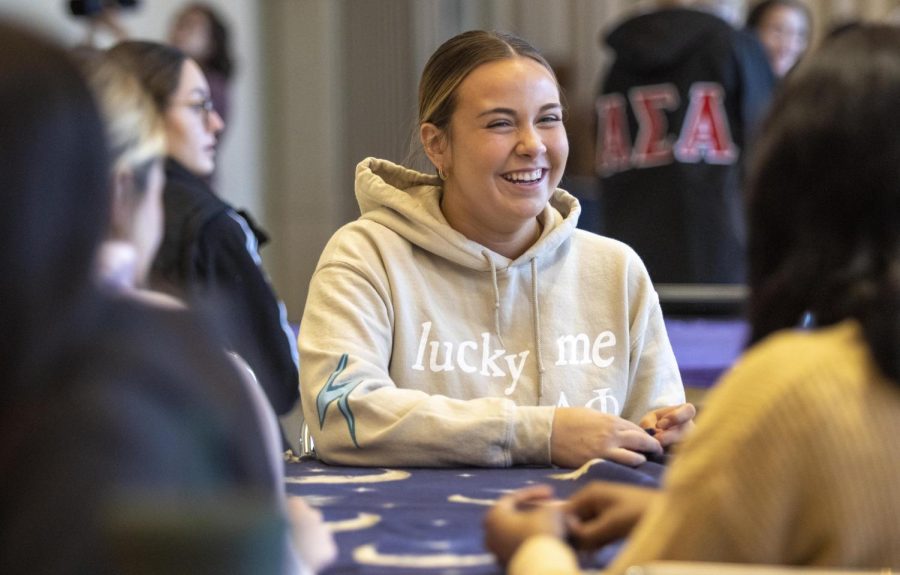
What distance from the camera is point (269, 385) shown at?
2.94 meters

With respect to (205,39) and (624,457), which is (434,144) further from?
(205,39)

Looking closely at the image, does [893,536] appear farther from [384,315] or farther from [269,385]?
[269,385]

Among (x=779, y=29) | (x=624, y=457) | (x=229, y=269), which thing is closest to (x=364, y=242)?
(x=624, y=457)

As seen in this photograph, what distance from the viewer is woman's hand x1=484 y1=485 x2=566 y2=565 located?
1.30m

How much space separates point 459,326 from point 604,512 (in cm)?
89

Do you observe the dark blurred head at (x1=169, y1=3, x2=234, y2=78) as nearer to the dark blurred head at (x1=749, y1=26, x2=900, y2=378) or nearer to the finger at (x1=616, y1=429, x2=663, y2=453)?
the finger at (x1=616, y1=429, x2=663, y2=453)

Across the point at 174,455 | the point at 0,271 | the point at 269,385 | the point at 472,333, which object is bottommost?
the point at 269,385

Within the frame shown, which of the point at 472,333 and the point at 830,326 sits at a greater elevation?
the point at 830,326

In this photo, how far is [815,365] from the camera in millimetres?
1033

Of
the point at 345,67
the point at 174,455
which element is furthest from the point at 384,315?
the point at 345,67

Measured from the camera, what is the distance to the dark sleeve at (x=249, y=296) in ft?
9.64

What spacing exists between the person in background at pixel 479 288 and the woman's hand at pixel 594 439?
0.30 feet

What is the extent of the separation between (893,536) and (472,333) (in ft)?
4.06

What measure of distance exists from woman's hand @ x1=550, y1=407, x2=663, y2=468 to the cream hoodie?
0.12 metres
